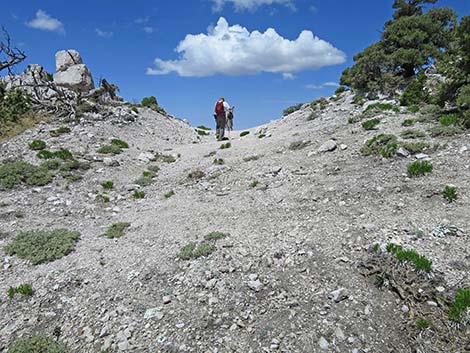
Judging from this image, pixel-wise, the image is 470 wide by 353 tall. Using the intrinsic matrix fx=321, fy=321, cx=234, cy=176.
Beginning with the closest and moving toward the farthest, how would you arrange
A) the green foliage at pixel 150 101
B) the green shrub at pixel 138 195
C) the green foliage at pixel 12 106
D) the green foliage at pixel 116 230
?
the green foliage at pixel 116 230 → the green shrub at pixel 138 195 → the green foliage at pixel 12 106 → the green foliage at pixel 150 101

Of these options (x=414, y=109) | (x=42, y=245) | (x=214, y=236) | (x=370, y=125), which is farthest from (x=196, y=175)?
(x=414, y=109)

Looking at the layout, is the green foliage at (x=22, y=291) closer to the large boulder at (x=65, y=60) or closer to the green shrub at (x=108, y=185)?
the green shrub at (x=108, y=185)

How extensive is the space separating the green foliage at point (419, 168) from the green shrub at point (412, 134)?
10.0ft

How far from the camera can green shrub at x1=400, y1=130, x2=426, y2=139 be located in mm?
13297

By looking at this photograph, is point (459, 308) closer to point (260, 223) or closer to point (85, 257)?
point (260, 223)

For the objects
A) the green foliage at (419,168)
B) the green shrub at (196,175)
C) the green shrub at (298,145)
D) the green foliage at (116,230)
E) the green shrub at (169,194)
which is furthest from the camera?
the green shrub at (298,145)

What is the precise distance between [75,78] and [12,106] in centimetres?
1062

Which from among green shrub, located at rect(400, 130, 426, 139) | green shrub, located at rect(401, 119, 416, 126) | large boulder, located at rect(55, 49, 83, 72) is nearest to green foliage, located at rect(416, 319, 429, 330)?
green shrub, located at rect(400, 130, 426, 139)

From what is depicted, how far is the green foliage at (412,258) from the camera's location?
21.4 feet

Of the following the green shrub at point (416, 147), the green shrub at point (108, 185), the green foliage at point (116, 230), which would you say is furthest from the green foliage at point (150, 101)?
the green shrub at point (416, 147)

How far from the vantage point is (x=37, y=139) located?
813 inches

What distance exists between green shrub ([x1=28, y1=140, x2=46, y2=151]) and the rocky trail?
5454 mm

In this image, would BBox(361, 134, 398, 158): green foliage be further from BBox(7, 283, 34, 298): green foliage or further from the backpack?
the backpack

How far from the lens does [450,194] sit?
870 cm
